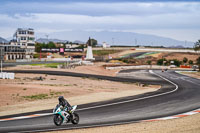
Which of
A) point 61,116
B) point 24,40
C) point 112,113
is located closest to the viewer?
point 61,116

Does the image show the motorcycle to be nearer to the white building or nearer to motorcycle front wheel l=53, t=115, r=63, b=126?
motorcycle front wheel l=53, t=115, r=63, b=126

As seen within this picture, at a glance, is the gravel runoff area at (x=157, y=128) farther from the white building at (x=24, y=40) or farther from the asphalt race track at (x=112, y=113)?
the white building at (x=24, y=40)

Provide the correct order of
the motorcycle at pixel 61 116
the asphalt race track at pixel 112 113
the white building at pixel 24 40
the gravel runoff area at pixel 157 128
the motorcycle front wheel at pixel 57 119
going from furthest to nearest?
the white building at pixel 24 40, the asphalt race track at pixel 112 113, the motorcycle front wheel at pixel 57 119, the motorcycle at pixel 61 116, the gravel runoff area at pixel 157 128

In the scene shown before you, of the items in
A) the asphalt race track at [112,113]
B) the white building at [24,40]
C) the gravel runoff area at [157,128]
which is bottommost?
the asphalt race track at [112,113]

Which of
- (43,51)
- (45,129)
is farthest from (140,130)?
(43,51)

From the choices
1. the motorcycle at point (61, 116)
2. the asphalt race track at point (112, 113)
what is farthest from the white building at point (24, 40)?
the motorcycle at point (61, 116)

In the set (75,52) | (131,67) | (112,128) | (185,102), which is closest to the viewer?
(112,128)

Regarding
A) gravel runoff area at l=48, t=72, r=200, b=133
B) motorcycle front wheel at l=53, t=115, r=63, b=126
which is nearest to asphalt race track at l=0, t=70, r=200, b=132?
motorcycle front wheel at l=53, t=115, r=63, b=126

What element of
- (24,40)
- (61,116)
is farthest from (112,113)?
(24,40)

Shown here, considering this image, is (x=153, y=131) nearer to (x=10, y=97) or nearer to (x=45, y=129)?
(x=45, y=129)

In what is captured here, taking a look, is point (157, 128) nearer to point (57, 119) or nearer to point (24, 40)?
point (57, 119)

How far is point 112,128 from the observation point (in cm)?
1642

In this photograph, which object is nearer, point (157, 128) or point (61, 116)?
point (157, 128)

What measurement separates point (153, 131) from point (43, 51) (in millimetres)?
148200
